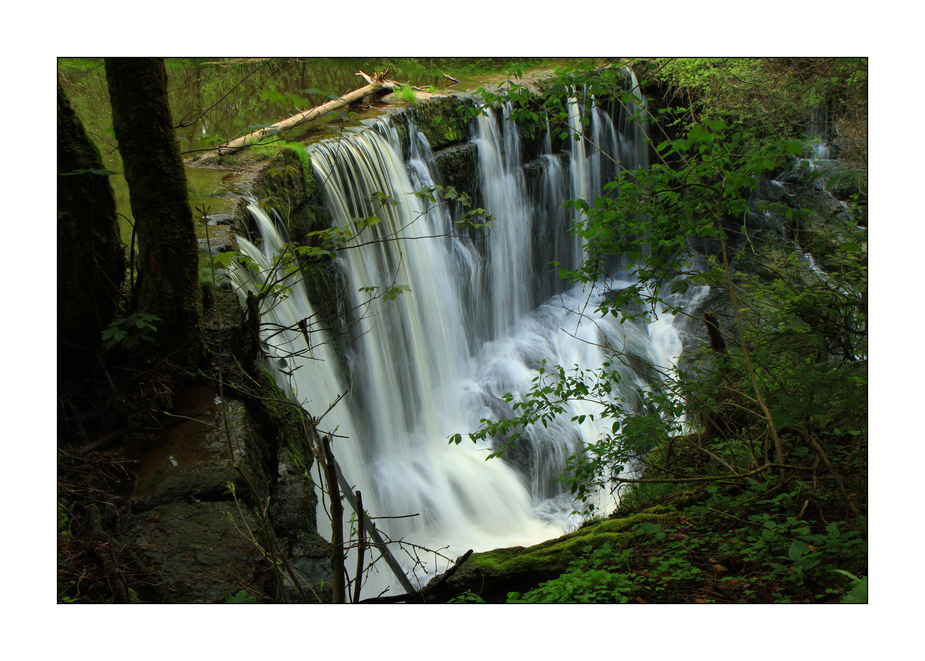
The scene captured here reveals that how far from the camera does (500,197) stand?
620 centimetres

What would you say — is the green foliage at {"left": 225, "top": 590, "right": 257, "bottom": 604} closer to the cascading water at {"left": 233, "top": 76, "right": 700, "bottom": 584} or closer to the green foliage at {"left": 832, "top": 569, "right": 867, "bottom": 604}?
the cascading water at {"left": 233, "top": 76, "right": 700, "bottom": 584}

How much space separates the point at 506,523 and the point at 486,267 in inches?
112

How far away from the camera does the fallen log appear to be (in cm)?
367

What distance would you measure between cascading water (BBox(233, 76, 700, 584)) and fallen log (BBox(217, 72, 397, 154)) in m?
0.26

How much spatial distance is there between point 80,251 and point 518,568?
85.2 inches

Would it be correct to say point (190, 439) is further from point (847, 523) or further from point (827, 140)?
point (827, 140)

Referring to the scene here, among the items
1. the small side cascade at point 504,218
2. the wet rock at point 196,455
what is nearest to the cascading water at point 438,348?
the small side cascade at point 504,218

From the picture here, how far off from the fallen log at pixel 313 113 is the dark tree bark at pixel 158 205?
49.6 inches

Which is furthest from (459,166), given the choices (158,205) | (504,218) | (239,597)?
(239,597)

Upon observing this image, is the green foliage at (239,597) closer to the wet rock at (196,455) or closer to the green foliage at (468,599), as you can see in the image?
the wet rock at (196,455)

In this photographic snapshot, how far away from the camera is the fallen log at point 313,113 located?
3674 millimetres

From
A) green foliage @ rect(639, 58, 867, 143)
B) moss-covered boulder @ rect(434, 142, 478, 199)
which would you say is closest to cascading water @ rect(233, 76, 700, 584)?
moss-covered boulder @ rect(434, 142, 478, 199)

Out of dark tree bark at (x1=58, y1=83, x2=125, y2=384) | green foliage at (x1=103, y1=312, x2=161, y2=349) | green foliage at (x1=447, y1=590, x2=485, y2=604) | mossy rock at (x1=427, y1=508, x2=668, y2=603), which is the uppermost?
dark tree bark at (x1=58, y1=83, x2=125, y2=384)

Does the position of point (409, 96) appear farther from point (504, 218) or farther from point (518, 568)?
point (518, 568)
